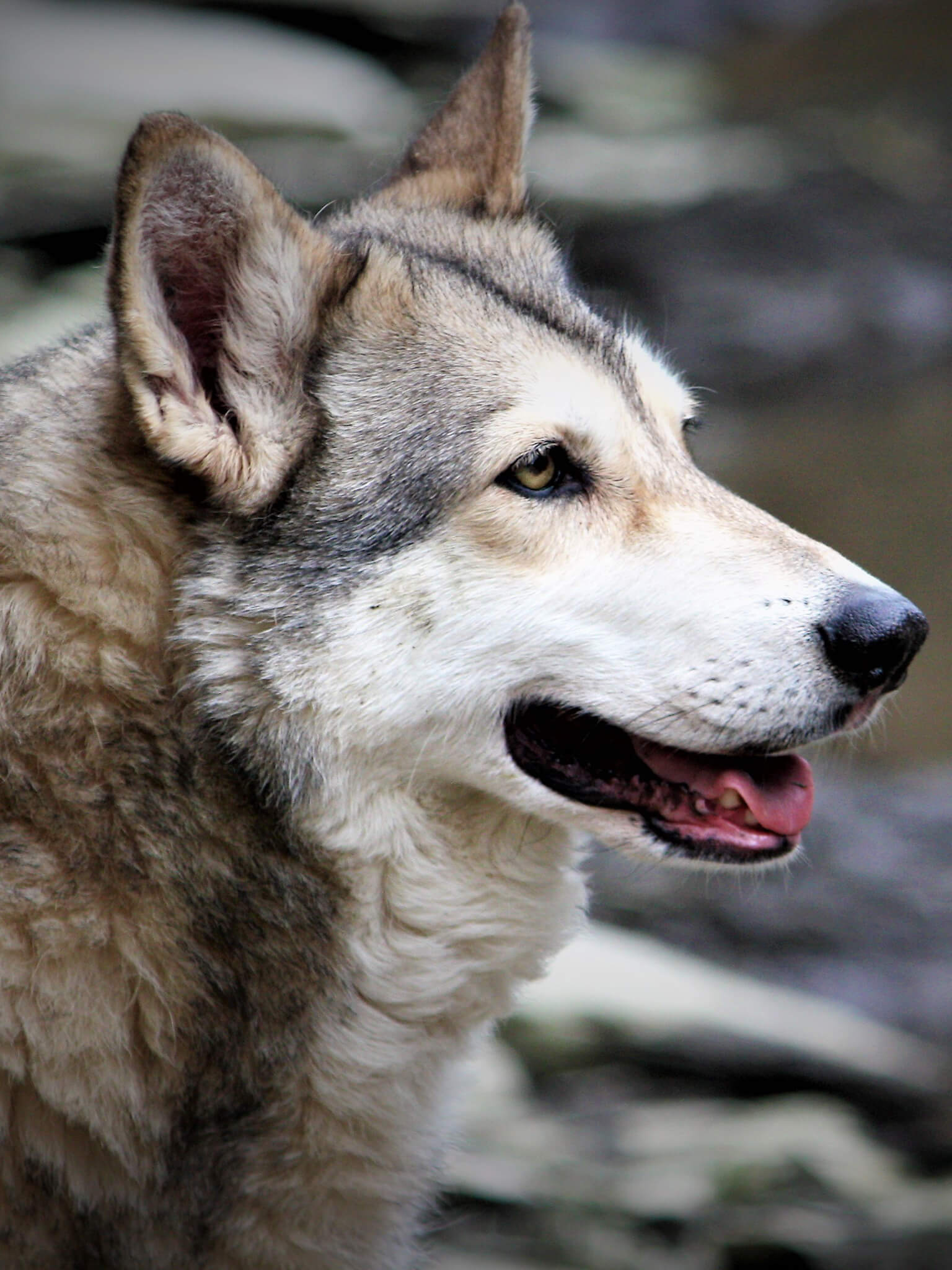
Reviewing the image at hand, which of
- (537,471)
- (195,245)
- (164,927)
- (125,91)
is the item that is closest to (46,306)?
(125,91)

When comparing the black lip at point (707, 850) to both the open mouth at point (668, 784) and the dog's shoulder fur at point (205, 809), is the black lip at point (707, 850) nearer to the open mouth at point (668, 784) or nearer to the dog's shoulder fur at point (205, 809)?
the open mouth at point (668, 784)

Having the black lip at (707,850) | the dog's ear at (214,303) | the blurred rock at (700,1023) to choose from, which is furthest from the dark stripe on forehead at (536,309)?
the blurred rock at (700,1023)

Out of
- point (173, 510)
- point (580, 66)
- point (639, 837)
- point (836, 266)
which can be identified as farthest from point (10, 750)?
point (580, 66)

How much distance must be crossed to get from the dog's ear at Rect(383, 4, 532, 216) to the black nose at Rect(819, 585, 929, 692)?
1.63 m

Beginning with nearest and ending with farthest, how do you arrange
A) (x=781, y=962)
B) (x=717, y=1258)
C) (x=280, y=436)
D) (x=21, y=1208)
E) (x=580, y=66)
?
(x=21, y=1208), (x=280, y=436), (x=717, y=1258), (x=781, y=962), (x=580, y=66)

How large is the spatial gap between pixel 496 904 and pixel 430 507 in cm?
94

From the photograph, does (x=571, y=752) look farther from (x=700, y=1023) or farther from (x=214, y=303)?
(x=700, y=1023)

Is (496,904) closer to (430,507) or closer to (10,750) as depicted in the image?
(430,507)

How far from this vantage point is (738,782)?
316 centimetres

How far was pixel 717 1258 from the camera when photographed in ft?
13.3

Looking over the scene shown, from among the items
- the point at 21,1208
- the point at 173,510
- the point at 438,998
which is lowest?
the point at 21,1208

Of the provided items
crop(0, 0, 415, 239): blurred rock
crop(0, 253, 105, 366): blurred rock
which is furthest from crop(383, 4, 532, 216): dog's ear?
crop(0, 0, 415, 239): blurred rock

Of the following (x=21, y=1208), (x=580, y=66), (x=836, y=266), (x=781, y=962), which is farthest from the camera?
(x=580, y=66)

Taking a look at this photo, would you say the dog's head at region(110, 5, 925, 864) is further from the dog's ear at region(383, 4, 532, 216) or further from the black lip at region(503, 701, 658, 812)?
the dog's ear at region(383, 4, 532, 216)
